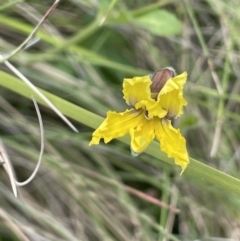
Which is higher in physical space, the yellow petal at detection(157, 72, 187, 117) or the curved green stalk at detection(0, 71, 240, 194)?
the yellow petal at detection(157, 72, 187, 117)

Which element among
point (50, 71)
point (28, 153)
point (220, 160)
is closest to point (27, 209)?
point (28, 153)

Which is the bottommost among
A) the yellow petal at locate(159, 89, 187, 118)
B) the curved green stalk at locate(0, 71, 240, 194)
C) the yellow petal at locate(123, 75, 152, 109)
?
the curved green stalk at locate(0, 71, 240, 194)

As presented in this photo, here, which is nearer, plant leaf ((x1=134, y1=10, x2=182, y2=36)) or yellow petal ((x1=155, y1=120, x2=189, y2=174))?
yellow petal ((x1=155, y1=120, x2=189, y2=174))

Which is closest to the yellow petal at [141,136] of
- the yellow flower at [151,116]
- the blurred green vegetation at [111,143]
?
the yellow flower at [151,116]

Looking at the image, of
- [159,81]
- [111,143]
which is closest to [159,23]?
[111,143]

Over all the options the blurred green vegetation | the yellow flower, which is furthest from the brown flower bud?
→ the blurred green vegetation

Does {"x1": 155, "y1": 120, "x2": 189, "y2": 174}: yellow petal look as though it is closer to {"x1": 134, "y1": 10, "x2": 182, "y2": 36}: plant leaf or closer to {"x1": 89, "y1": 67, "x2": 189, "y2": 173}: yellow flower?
{"x1": 89, "y1": 67, "x2": 189, "y2": 173}: yellow flower

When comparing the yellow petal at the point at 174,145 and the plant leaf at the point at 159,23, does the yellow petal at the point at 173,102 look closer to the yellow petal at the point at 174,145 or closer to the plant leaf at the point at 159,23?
the yellow petal at the point at 174,145
